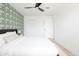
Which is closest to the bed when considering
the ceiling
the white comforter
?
the white comforter

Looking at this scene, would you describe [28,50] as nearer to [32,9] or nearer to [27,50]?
[27,50]

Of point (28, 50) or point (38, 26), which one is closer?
point (28, 50)

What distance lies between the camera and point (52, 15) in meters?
5.02

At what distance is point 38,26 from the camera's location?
4816mm

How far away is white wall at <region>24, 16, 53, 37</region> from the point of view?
14.8 feet

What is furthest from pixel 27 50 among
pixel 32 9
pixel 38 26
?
pixel 38 26

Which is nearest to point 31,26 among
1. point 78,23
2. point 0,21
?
point 0,21

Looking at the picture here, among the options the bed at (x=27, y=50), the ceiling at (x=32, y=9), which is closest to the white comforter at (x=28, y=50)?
the bed at (x=27, y=50)

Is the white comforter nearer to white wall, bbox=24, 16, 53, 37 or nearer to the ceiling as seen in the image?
the ceiling

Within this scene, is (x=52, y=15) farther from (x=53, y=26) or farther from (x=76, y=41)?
(x=76, y=41)

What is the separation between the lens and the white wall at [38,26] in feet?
14.8

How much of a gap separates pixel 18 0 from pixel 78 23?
1.68 meters

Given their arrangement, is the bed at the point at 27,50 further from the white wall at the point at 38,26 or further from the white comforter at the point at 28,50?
the white wall at the point at 38,26

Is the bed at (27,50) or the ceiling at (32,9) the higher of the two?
the ceiling at (32,9)
